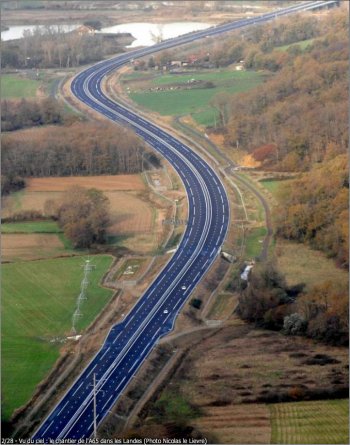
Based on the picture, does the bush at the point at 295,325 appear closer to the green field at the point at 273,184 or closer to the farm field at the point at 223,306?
the farm field at the point at 223,306

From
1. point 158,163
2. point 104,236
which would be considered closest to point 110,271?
point 104,236

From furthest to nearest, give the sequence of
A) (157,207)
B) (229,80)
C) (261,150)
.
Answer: (229,80), (261,150), (157,207)

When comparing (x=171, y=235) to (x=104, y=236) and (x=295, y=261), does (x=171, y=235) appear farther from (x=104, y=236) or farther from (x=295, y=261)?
(x=295, y=261)

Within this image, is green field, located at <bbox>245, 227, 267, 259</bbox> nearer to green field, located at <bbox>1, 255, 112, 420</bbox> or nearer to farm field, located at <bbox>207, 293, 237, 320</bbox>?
farm field, located at <bbox>207, 293, 237, 320</bbox>

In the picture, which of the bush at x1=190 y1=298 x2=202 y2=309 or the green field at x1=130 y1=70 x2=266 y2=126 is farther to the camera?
the green field at x1=130 y1=70 x2=266 y2=126

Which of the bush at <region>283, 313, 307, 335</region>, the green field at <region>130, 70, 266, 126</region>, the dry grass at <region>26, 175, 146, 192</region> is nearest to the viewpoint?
the bush at <region>283, 313, 307, 335</region>

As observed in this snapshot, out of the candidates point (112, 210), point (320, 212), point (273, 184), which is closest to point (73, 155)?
point (112, 210)

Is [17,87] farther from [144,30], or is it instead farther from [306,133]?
[144,30]

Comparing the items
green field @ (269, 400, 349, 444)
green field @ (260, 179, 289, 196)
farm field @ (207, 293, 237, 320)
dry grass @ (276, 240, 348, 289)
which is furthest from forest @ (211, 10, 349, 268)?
green field @ (269, 400, 349, 444)
